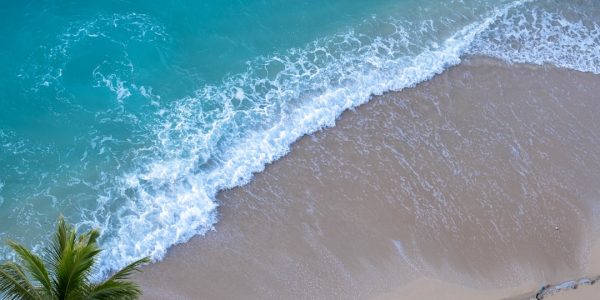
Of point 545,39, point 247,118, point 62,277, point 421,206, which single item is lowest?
point 62,277

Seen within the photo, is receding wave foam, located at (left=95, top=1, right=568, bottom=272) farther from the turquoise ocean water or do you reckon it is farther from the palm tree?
the palm tree

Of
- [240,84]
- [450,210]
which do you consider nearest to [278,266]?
[450,210]

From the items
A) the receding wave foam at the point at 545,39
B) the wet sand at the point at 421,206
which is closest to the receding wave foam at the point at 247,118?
the receding wave foam at the point at 545,39

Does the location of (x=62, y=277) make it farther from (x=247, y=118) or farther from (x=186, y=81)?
(x=186, y=81)

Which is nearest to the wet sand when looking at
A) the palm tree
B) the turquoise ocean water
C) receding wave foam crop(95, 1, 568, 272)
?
receding wave foam crop(95, 1, 568, 272)

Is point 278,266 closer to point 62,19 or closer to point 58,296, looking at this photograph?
point 58,296

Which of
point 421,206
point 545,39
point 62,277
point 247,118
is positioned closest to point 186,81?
point 247,118
